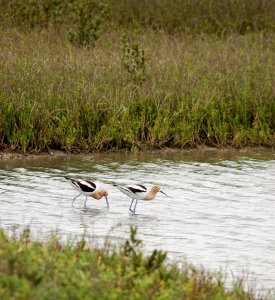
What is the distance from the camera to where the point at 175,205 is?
1198cm

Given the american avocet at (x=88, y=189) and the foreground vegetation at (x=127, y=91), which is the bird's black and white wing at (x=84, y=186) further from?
the foreground vegetation at (x=127, y=91)

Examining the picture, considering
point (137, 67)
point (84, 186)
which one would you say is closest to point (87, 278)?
point (84, 186)

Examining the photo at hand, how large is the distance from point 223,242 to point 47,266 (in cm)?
388

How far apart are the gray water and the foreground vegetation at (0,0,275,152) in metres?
0.35

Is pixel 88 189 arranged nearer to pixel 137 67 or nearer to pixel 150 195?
pixel 150 195

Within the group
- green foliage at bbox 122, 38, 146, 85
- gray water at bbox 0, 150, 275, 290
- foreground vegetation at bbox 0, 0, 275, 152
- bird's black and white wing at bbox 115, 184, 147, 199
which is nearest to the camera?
gray water at bbox 0, 150, 275, 290

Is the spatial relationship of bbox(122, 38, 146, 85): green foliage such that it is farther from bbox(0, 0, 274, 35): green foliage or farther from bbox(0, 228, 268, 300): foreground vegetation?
bbox(0, 228, 268, 300): foreground vegetation

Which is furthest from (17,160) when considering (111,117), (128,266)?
(128,266)

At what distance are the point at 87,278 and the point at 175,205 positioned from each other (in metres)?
5.58

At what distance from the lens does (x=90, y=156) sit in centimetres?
1453

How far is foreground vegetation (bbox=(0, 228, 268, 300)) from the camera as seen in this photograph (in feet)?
20.1

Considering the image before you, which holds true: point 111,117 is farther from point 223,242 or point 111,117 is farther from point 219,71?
point 223,242

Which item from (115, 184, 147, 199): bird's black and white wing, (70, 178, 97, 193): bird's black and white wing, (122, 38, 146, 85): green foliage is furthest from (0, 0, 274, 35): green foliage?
(115, 184, 147, 199): bird's black and white wing

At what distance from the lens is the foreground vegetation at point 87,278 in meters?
6.14
